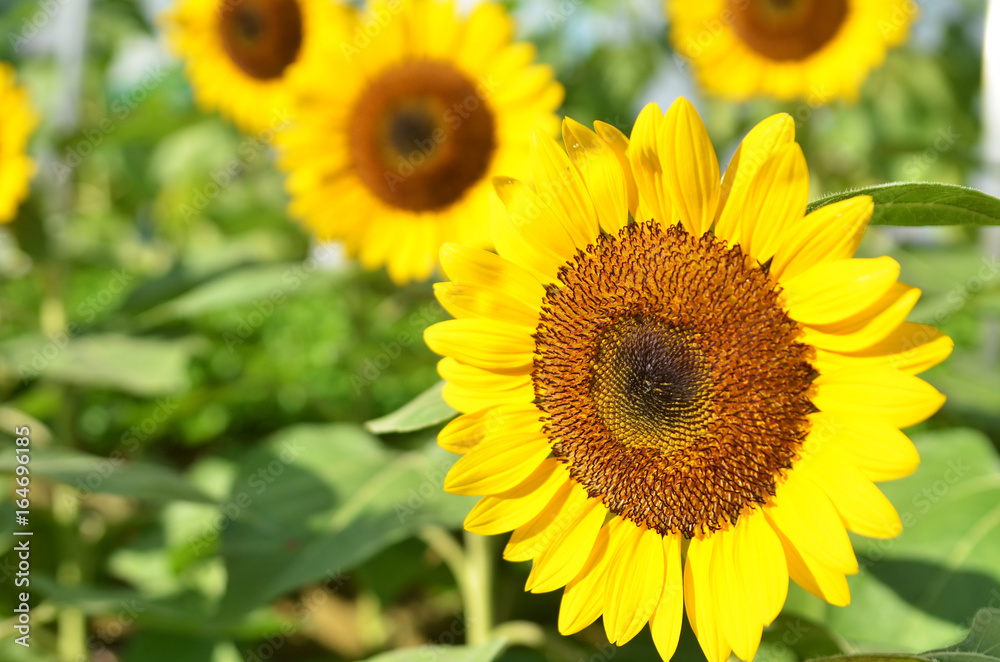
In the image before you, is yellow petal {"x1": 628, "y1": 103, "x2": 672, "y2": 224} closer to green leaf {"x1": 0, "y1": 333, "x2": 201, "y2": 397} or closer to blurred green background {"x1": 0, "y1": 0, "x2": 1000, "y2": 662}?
blurred green background {"x1": 0, "y1": 0, "x2": 1000, "y2": 662}

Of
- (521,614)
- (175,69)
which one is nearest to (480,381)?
(521,614)

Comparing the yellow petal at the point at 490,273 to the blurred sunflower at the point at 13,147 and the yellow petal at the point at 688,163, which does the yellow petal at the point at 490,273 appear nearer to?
the yellow petal at the point at 688,163

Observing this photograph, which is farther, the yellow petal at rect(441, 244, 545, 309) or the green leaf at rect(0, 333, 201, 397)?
the green leaf at rect(0, 333, 201, 397)

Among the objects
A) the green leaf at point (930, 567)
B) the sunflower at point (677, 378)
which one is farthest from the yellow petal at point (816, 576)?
the green leaf at point (930, 567)

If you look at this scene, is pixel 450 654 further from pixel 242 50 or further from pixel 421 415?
pixel 242 50

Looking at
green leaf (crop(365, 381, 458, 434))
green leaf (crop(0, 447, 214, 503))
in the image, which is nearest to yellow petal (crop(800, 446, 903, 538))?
green leaf (crop(365, 381, 458, 434))

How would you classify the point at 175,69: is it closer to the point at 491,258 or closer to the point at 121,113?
the point at 121,113
